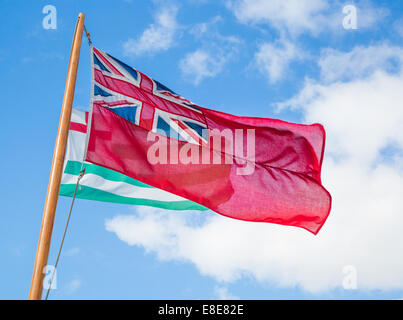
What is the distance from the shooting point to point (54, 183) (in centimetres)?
749

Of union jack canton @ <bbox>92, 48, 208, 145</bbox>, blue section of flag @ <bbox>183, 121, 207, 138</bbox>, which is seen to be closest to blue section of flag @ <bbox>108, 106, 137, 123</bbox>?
union jack canton @ <bbox>92, 48, 208, 145</bbox>

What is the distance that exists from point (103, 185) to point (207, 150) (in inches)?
86.0

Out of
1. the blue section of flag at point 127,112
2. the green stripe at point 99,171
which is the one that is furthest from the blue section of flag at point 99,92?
the green stripe at point 99,171

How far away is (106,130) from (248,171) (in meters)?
2.90

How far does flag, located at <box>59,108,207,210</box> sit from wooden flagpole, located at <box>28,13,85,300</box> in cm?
201

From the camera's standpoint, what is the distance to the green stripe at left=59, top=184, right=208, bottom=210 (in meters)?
9.75

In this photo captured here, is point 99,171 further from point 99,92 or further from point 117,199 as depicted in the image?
point 99,92

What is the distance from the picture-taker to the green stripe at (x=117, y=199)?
975 cm

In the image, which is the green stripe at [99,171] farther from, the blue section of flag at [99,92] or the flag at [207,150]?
the blue section of flag at [99,92]

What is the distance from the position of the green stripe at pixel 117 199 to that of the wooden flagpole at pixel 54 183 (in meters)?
2.03

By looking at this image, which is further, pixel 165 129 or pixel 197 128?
pixel 197 128

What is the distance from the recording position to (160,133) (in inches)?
380

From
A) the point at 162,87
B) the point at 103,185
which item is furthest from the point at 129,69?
the point at 103,185
